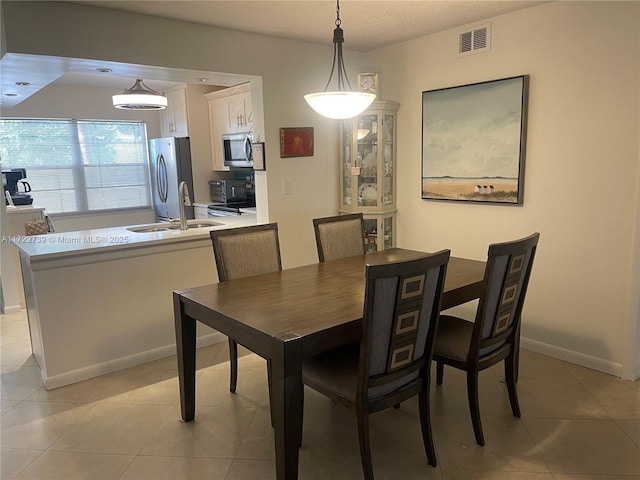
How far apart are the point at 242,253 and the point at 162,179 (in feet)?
11.7

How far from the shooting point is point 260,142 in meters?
3.79

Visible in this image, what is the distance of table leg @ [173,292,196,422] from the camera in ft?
7.84

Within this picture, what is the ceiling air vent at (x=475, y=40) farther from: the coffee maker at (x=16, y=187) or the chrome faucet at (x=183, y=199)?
the coffee maker at (x=16, y=187)

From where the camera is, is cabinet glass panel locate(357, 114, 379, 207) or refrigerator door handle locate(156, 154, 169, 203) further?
refrigerator door handle locate(156, 154, 169, 203)

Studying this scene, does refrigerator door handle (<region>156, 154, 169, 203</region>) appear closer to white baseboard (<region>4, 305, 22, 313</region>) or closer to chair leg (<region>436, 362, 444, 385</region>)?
white baseboard (<region>4, 305, 22, 313</region>)

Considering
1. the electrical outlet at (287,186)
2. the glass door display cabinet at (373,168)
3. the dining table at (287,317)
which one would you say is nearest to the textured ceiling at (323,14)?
the glass door display cabinet at (373,168)

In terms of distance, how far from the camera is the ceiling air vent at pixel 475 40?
3359 mm

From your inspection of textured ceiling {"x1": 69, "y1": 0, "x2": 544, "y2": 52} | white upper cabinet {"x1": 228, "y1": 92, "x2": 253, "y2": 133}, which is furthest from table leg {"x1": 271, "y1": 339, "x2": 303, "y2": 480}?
white upper cabinet {"x1": 228, "y1": 92, "x2": 253, "y2": 133}

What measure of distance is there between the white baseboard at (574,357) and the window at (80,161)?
5216 mm

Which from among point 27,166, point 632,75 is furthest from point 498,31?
point 27,166

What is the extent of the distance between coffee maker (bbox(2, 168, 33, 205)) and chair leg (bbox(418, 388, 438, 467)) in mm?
4587

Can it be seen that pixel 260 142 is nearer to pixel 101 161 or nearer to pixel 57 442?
pixel 57 442

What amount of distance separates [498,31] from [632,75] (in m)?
0.98

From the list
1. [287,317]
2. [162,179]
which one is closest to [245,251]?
[287,317]
